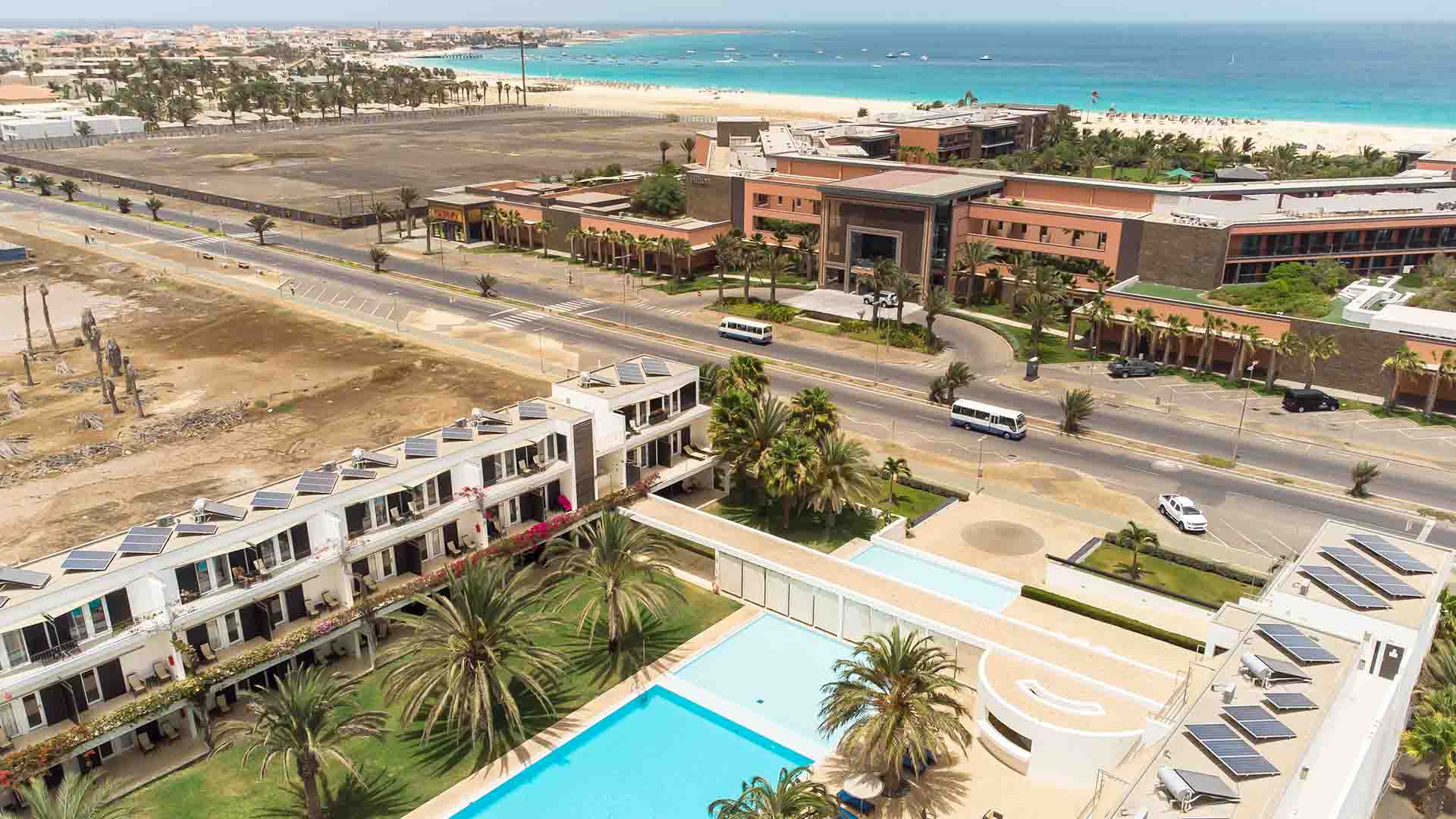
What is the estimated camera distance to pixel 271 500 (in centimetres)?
4034

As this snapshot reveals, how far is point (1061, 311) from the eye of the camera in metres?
90.8

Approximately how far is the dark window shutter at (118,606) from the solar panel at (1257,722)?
37.8m

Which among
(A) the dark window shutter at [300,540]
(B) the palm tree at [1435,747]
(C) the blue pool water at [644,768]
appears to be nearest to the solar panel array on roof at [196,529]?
(A) the dark window shutter at [300,540]

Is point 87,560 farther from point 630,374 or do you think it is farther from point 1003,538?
point 1003,538

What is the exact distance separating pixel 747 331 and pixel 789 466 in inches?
1515

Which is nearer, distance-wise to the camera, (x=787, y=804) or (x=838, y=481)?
(x=787, y=804)

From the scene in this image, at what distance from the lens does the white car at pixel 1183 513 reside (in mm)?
52875

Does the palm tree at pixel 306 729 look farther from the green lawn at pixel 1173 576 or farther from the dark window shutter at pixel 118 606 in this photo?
the green lawn at pixel 1173 576

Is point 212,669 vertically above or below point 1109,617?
above

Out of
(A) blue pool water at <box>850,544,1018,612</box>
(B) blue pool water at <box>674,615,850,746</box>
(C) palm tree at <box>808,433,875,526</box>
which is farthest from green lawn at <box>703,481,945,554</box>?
(B) blue pool water at <box>674,615,850,746</box>

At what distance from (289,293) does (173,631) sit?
232 ft

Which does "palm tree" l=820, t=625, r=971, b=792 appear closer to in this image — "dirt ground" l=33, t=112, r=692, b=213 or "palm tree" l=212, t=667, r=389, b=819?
"palm tree" l=212, t=667, r=389, b=819

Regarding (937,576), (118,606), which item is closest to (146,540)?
(118,606)

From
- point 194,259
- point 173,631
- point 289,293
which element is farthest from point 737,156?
point 173,631
